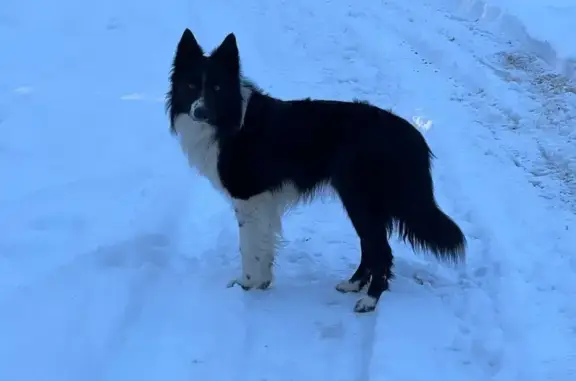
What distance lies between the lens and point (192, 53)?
4.50 meters

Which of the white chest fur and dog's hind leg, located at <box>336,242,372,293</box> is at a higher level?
the white chest fur

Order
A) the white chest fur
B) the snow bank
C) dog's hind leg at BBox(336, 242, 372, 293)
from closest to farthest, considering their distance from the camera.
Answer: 1. the white chest fur
2. dog's hind leg at BBox(336, 242, 372, 293)
3. the snow bank

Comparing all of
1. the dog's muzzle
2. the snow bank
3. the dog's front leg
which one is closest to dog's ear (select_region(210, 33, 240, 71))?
the dog's muzzle

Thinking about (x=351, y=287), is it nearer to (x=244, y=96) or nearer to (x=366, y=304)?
(x=366, y=304)

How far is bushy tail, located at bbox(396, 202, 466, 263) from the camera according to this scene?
4.46 metres

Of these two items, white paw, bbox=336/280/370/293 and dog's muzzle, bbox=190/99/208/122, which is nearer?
dog's muzzle, bbox=190/99/208/122

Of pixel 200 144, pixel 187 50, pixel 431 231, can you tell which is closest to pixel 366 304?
pixel 431 231

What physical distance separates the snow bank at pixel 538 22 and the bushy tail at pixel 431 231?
5031 mm

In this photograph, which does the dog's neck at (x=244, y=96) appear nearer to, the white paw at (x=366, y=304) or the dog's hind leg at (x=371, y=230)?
the dog's hind leg at (x=371, y=230)

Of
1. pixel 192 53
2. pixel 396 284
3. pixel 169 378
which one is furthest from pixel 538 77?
pixel 169 378

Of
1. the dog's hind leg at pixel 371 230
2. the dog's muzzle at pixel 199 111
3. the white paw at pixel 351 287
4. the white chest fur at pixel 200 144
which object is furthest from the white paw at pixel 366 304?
the dog's muzzle at pixel 199 111

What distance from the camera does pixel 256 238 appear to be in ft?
15.8

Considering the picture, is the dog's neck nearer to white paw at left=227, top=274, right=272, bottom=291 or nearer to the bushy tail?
white paw at left=227, top=274, right=272, bottom=291

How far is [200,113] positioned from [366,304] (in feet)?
5.21
